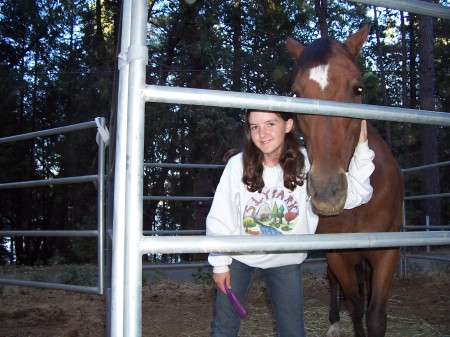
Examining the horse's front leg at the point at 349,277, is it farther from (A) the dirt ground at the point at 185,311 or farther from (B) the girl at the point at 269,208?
(B) the girl at the point at 269,208

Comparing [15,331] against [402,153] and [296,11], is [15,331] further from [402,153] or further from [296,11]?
[402,153]

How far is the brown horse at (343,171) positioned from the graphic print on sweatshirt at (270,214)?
207mm

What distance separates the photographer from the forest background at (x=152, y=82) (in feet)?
41.9

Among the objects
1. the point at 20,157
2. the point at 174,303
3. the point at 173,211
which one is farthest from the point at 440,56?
the point at 174,303

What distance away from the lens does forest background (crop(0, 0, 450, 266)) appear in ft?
41.9

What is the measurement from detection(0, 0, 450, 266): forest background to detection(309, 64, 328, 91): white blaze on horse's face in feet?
29.3

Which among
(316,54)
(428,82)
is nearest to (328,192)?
(316,54)

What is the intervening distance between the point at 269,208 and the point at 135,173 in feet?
3.55

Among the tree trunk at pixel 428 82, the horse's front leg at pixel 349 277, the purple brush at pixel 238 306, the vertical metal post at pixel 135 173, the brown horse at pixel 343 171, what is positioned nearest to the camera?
the vertical metal post at pixel 135 173

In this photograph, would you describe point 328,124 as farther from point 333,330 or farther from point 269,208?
point 333,330

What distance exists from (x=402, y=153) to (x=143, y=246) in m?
19.6

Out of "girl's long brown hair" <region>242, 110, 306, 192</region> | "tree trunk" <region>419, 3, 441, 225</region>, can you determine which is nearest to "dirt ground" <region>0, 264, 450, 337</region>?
"girl's long brown hair" <region>242, 110, 306, 192</region>

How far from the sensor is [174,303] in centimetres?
503

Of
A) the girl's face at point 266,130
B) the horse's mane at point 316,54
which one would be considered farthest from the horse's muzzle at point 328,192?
the horse's mane at point 316,54
